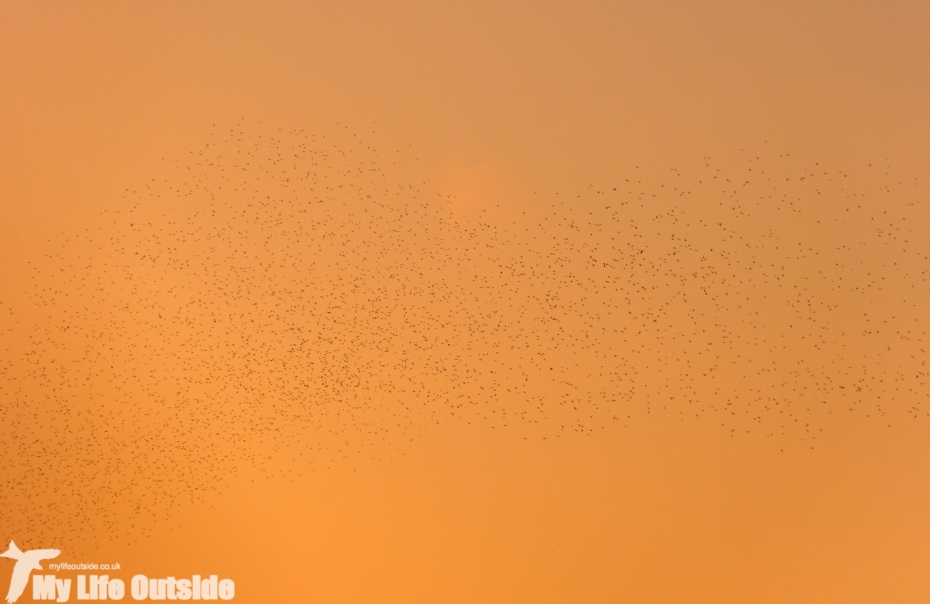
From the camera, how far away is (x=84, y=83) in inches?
158

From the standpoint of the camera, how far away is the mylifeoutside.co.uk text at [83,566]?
4145 mm

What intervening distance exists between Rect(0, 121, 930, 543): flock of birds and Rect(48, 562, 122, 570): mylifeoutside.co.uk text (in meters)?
0.23

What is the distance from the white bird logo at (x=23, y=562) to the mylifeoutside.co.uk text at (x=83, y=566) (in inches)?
2.3

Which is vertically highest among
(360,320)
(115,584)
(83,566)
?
(360,320)

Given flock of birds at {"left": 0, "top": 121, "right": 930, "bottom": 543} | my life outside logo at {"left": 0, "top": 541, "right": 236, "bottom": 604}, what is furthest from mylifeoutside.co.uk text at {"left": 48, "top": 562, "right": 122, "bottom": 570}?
flock of birds at {"left": 0, "top": 121, "right": 930, "bottom": 543}

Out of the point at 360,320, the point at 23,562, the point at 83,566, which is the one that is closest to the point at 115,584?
the point at 83,566

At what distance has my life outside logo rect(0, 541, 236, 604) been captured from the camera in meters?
4.14

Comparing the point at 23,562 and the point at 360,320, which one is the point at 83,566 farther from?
the point at 360,320

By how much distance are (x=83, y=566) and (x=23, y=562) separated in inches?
13.6

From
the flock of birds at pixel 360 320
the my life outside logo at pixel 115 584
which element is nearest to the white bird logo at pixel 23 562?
the my life outside logo at pixel 115 584

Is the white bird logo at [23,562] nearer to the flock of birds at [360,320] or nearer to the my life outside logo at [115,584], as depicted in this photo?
the my life outside logo at [115,584]

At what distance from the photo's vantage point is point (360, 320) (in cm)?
409

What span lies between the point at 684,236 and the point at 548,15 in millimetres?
1446

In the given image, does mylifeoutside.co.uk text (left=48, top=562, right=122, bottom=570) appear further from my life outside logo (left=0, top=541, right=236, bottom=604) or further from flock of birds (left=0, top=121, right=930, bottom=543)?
flock of birds (left=0, top=121, right=930, bottom=543)
